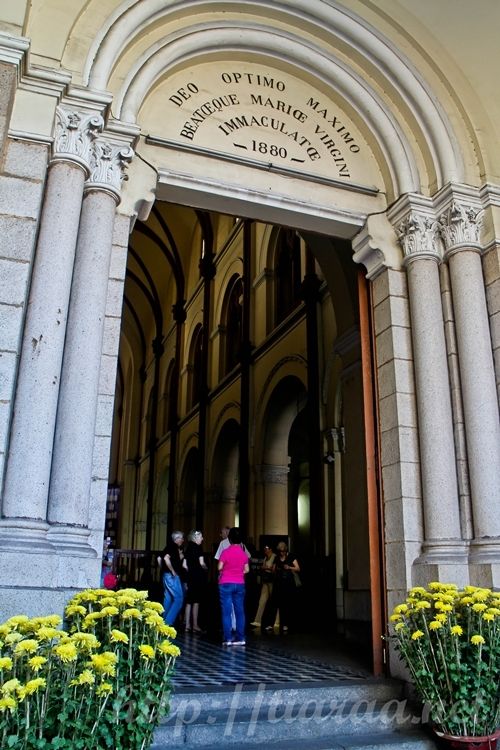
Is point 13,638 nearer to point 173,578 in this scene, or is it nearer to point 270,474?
point 173,578

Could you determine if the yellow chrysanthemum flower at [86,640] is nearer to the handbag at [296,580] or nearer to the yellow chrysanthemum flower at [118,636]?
the yellow chrysanthemum flower at [118,636]

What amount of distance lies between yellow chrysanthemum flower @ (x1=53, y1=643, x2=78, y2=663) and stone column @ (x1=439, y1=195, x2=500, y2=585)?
3.30m

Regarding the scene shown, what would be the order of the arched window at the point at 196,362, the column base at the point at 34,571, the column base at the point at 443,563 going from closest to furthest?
the column base at the point at 34,571, the column base at the point at 443,563, the arched window at the point at 196,362

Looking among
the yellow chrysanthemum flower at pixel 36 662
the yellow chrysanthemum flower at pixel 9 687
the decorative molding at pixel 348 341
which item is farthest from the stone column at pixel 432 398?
the yellow chrysanthemum flower at pixel 9 687

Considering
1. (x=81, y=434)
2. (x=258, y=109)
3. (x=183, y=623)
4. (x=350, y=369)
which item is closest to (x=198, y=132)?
(x=258, y=109)

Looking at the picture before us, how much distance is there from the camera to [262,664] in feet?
18.6

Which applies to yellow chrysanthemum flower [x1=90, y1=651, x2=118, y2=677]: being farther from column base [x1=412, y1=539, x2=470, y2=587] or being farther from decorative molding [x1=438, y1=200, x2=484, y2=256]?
decorative molding [x1=438, y1=200, x2=484, y2=256]

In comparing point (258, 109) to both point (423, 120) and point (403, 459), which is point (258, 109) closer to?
point (423, 120)

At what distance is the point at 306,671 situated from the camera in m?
5.32

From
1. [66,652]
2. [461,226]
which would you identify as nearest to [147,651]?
[66,652]

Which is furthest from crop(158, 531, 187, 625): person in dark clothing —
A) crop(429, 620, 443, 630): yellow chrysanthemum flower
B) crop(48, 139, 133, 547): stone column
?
crop(429, 620, 443, 630): yellow chrysanthemum flower

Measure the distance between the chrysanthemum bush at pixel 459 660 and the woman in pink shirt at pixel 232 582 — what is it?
318 cm

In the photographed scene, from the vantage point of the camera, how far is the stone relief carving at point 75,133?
485 centimetres

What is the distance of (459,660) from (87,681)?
2.26 meters
